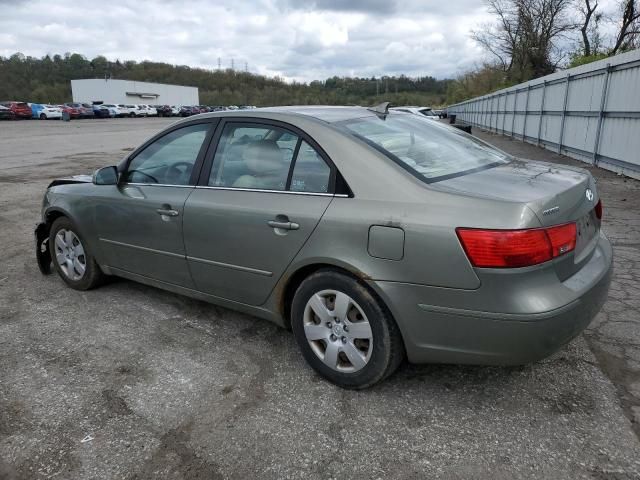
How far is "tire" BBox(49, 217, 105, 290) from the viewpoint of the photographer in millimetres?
4383

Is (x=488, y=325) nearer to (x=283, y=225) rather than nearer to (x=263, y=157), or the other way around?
(x=283, y=225)

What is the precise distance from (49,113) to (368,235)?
182ft

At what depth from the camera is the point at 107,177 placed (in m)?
3.97

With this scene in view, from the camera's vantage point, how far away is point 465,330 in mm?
2453

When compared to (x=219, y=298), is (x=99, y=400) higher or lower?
lower

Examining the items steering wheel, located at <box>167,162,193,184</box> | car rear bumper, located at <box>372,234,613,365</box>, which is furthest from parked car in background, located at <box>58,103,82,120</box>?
car rear bumper, located at <box>372,234,613,365</box>

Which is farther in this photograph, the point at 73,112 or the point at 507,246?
the point at 73,112

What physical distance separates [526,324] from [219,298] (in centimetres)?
196

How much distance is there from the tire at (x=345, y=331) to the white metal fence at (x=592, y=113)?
8734 mm

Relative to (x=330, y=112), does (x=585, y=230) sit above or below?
below

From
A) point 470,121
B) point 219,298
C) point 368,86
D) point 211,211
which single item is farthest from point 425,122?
point 368,86

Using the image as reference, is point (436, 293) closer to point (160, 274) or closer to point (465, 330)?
point (465, 330)

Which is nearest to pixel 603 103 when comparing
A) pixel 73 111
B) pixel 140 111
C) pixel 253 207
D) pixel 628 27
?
pixel 253 207

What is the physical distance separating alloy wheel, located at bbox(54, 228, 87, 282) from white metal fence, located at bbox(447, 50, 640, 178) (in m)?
9.29
